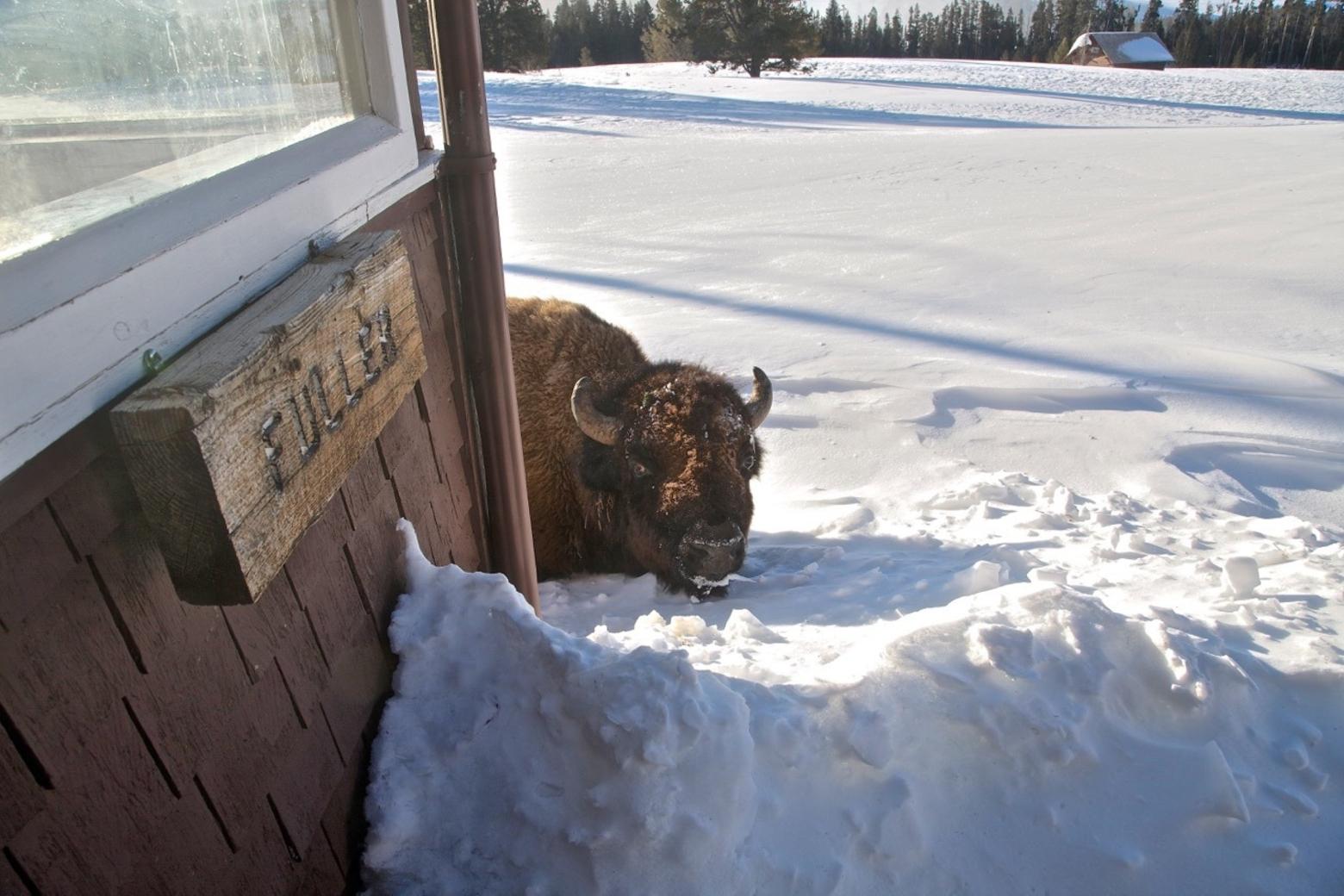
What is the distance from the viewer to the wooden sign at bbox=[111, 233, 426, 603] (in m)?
1.14

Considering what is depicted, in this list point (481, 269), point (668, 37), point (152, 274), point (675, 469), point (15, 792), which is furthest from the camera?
point (668, 37)

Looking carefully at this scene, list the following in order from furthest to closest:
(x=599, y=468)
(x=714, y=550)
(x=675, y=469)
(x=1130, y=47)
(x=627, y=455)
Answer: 1. (x=1130, y=47)
2. (x=599, y=468)
3. (x=627, y=455)
4. (x=675, y=469)
5. (x=714, y=550)

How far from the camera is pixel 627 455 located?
429 centimetres

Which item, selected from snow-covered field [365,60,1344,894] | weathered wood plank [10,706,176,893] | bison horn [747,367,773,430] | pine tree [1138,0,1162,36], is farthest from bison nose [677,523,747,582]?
pine tree [1138,0,1162,36]

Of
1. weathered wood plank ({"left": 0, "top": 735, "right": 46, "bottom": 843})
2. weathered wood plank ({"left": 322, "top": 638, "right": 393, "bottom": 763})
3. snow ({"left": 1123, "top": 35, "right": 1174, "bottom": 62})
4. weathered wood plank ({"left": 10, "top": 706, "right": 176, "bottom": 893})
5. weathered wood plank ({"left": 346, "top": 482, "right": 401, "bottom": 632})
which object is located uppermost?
weathered wood plank ({"left": 0, "top": 735, "right": 46, "bottom": 843})

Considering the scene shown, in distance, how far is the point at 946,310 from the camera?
7.20 metres

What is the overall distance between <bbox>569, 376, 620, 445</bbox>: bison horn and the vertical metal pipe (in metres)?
1.33

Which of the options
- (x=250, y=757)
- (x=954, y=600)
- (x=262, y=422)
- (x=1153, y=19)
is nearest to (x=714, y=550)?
(x=954, y=600)

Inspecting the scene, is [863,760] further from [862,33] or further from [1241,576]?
[862,33]

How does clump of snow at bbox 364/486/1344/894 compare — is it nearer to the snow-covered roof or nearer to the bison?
the bison

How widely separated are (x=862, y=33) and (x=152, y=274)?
3003 inches

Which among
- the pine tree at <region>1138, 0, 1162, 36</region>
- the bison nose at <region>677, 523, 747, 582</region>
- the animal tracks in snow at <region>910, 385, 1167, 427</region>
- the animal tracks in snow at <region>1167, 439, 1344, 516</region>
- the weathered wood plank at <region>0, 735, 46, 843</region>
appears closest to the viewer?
the weathered wood plank at <region>0, 735, 46, 843</region>

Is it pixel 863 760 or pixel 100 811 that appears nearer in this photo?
pixel 100 811

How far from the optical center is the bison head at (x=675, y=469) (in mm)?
3912
